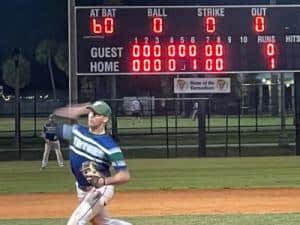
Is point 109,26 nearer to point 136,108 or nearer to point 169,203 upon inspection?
point 169,203

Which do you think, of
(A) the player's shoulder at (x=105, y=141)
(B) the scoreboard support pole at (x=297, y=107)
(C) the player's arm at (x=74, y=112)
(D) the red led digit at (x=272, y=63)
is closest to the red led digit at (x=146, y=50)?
(D) the red led digit at (x=272, y=63)

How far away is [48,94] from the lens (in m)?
94.1

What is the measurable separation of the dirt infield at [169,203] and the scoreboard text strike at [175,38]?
7230mm

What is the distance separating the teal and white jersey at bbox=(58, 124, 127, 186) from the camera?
7051 mm

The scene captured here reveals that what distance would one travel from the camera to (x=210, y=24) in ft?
83.0

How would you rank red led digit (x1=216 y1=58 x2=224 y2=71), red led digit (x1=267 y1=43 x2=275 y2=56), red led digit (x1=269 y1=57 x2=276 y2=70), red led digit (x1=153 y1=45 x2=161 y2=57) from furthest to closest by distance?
red led digit (x1=269 y1=57 x2=276 y2=70) → red led digit (x1=267 y1=43 x2=275 y2=56) → red led digit (x1=216 y1=58 x2=224 y2=71) → red led digit (x1=153 y1=45 x2=161 y2=57)

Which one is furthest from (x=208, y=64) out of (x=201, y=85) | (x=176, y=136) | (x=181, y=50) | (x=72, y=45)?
(x=176, y=136)

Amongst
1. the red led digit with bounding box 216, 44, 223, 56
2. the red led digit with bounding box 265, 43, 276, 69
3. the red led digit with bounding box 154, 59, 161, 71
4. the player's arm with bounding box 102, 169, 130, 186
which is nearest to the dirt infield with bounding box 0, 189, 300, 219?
the red led digit with bounding box 154, 59, 161, 71

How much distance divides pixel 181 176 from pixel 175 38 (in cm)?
513

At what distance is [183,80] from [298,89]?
5.91 metres

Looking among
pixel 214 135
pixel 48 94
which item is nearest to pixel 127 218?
pixel 214 135

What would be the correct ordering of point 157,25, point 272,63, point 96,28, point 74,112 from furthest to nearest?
point 272,63
point 157,25
point 96,28
point 74,112

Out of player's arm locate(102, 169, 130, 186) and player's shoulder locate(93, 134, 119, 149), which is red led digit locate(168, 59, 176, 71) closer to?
player's shoulder locate(93, 134, 119, 149)

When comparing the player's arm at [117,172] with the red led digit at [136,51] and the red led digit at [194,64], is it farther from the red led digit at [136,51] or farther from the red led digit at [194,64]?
the red led digit at [194,64]
